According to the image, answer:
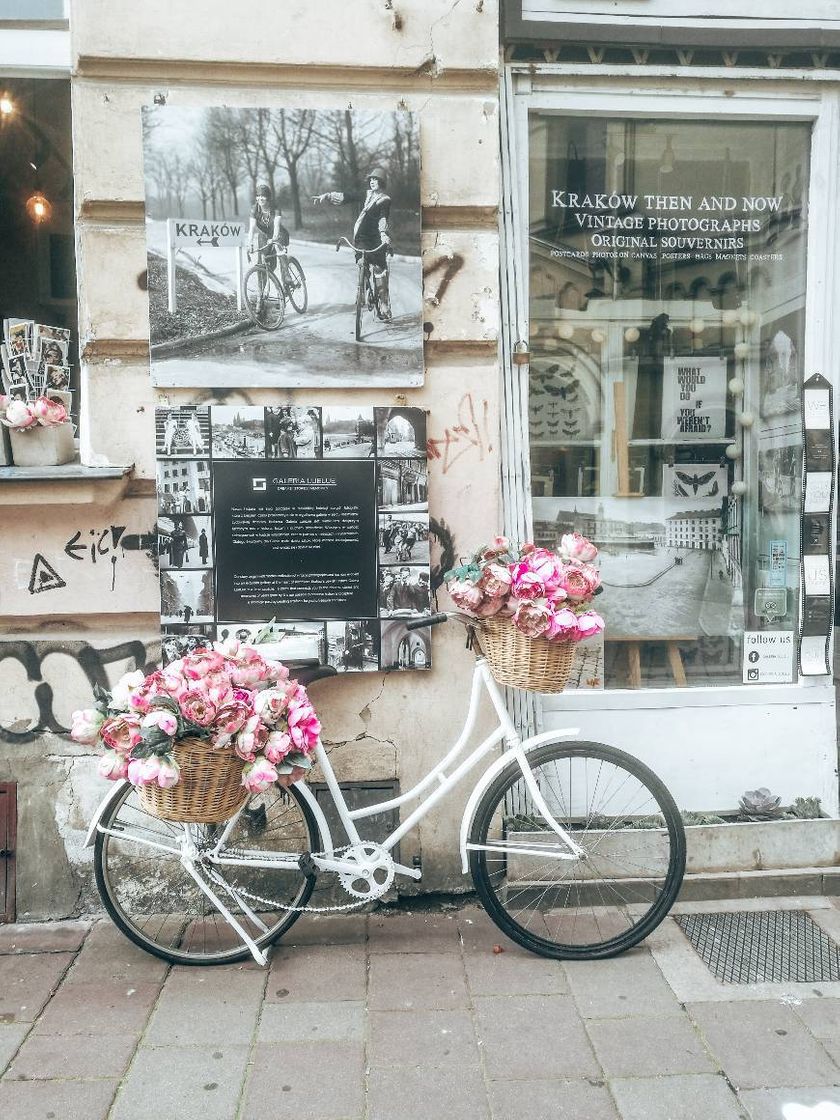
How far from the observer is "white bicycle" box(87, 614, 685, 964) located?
3.58m

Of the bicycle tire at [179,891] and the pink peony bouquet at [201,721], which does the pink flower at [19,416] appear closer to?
the pink peony bouquet at [201,721]

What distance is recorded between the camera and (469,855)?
3.61m

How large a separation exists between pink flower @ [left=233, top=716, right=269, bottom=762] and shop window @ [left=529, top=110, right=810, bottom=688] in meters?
1.81

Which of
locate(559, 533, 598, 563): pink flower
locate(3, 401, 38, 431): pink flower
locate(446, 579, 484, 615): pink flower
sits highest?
locate(3, 401, 38, 431): pink flower

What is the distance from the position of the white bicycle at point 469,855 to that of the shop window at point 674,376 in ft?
2.61

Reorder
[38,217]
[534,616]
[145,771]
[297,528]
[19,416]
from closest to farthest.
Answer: [145,771]
[534,616]
[19,416]
[297,528]
[38,217]

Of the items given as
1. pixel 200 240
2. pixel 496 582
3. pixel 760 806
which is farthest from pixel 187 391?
pixel 760 806

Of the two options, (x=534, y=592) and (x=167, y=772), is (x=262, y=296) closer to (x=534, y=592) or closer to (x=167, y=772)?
(x=534, y=592)

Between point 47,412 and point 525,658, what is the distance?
2.08 m

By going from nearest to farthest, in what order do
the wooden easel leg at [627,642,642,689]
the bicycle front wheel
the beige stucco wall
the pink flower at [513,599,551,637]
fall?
the pink flower at [513,599,551,637] < the bicycle front wheel < the beige stucco wall < the wooden easel leg at [627,642,642,689]

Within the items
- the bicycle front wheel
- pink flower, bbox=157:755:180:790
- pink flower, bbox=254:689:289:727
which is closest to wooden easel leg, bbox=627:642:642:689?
the bicycle front wheel

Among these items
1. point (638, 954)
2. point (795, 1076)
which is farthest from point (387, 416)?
point (795, 1076)

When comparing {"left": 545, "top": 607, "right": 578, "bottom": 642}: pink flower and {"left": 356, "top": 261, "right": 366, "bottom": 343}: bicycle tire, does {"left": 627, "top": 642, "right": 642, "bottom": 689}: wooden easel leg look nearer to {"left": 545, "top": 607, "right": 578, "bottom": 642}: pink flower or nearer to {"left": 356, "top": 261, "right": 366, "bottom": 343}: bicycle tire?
{"left": 545, "top": 607, "right": 578, "bottom": 642}: pink flower

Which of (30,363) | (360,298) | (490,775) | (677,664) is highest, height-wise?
(360,298)
